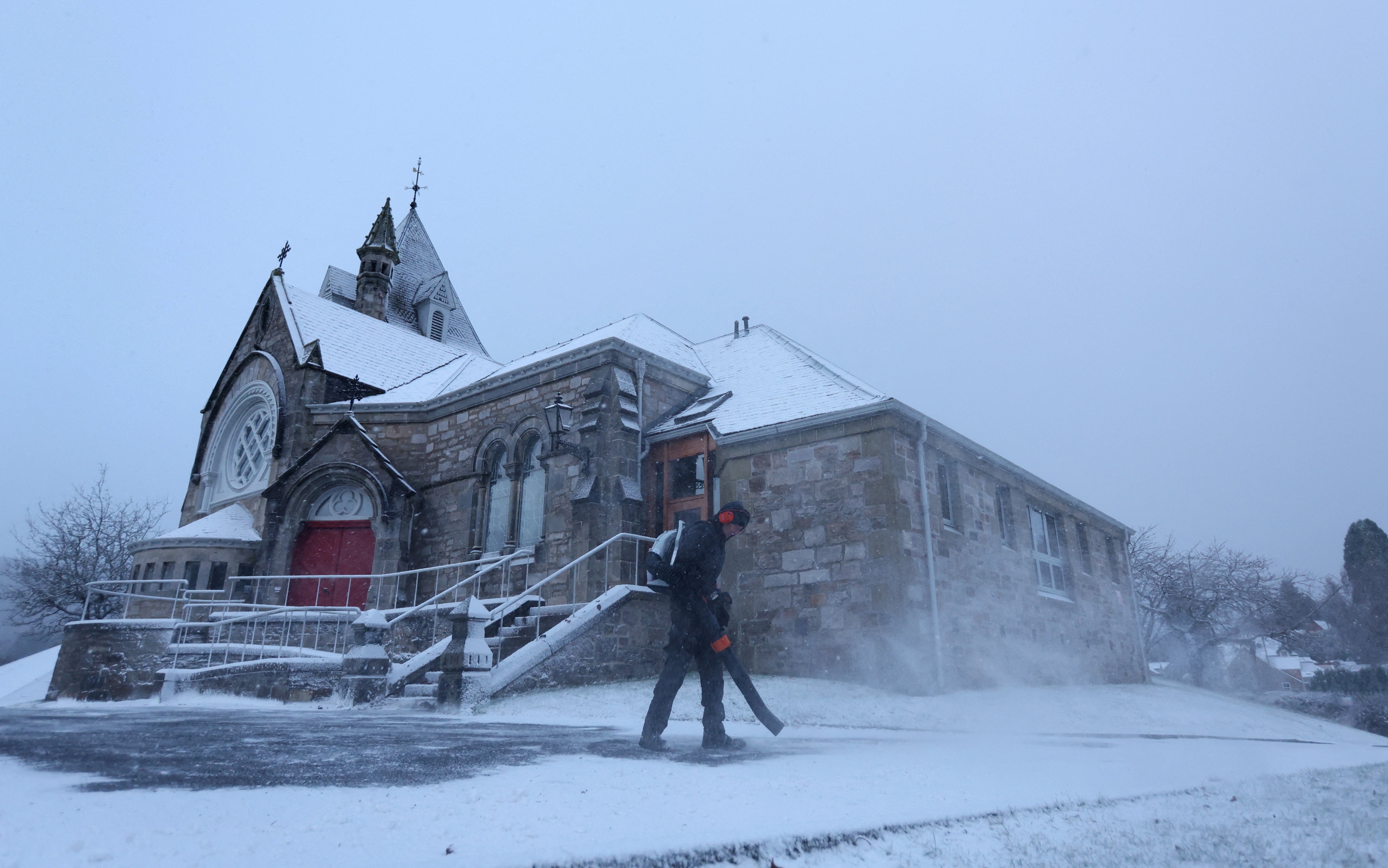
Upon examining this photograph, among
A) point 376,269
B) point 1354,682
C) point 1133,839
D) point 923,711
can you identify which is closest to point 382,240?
point 376,269

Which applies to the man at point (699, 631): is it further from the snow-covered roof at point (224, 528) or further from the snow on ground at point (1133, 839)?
the snow-covered roof at point (224, 528)

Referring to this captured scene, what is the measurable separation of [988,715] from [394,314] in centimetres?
2800

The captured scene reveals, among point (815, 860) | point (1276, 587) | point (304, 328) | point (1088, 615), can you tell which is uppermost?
point (304, 328)

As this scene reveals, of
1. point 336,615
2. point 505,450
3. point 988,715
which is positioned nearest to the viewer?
point 988,715

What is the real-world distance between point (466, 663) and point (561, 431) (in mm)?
5352

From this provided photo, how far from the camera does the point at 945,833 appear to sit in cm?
312

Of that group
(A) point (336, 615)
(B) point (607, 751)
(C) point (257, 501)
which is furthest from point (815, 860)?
Answer: (C) point (257, 501)

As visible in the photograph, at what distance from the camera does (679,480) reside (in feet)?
47.2

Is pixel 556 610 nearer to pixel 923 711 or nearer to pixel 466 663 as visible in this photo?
pixel 466 663

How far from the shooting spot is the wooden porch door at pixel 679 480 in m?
13.8

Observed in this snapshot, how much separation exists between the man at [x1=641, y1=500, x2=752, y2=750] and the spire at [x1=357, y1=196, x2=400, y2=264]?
96.7 ft

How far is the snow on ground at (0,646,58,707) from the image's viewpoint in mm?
Answer: 16094

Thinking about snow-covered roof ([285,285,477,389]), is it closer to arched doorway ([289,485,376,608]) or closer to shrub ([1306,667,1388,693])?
arched doorway ([289,485,376,608])

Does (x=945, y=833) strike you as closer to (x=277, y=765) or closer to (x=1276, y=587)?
(x=277, y=765)
